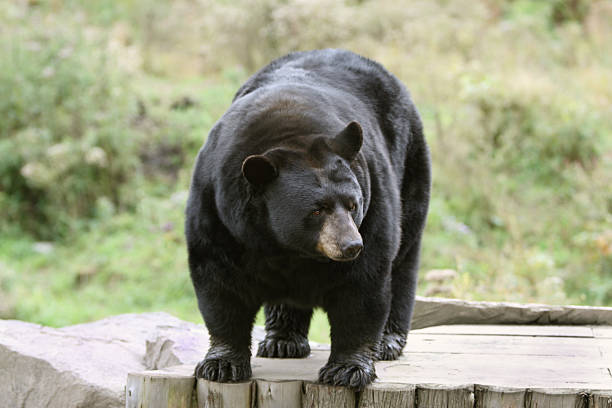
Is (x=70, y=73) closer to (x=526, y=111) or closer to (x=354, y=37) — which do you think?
(x=354, y=37)

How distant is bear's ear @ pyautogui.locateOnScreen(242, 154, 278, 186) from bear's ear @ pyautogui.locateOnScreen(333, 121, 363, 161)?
0.29 m

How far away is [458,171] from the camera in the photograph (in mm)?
10375

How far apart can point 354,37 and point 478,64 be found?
80.8 inches

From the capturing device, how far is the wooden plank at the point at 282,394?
11.9 feet

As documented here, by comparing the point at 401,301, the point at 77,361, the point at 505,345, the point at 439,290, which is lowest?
the point at 439,290

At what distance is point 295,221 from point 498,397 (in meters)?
1.15

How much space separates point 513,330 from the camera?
17.7 ft

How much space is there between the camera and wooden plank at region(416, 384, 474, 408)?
3.50 metres

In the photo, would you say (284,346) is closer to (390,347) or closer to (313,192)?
(390,347)

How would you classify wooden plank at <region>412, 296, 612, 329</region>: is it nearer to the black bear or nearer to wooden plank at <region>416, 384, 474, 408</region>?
the black bear

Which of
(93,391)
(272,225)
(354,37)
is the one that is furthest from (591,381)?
(354,37)

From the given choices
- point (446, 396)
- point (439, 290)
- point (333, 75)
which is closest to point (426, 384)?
point (446, 396)

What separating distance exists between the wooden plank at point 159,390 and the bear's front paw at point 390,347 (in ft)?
3.59

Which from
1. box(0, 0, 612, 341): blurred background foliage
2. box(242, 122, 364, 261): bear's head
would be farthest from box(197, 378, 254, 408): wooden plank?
box(0, 0, 612, 341): blurred background foliage
